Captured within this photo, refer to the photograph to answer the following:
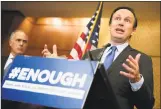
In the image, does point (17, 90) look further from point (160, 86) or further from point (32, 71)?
point (160, 86)

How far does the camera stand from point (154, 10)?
318cm

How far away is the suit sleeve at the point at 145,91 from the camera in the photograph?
38.6 inches

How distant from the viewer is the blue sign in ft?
2.51

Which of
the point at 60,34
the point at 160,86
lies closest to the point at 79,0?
the point at 60,34

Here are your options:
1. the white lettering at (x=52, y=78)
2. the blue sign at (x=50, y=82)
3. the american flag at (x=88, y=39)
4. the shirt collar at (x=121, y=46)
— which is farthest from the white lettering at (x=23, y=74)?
the american flag at (x=88, y=39)

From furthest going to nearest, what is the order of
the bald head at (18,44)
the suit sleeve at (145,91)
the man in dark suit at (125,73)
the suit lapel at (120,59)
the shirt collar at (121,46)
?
1. the bald head at (18,44)
2. the shirt collar at (121,46)
3. the suit lapel at (120,59)
4. the suit sleeve at (145,91)
5. the man in dark suit at (125,73)

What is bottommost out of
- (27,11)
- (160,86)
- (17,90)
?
(160,86)

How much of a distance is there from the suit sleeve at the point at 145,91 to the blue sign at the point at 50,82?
299 millimetres

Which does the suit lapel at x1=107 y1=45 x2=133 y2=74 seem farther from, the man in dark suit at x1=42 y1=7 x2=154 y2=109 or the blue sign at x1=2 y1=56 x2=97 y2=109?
the blue sign at x1=2 y1=56 x2=97 y2=109

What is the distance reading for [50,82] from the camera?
2.69ft

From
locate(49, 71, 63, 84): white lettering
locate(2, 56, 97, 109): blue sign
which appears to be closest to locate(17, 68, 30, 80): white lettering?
locate(2, 56, 97, 109): blue sign

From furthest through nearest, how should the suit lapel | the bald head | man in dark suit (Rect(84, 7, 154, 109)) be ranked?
the bald head < the suit lapel < man in dark suit (Rect(84, 7, 154, 109))

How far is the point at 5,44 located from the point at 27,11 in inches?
22.7

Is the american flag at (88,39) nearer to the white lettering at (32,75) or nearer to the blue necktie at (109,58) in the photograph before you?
the blue necktie at (109,58)
